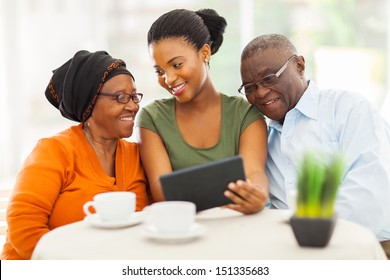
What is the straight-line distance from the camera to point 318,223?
122 cm

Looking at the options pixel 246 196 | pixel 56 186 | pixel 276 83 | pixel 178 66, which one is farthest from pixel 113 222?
pixel 276 83

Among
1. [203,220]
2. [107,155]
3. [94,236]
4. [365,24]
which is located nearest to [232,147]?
[107,155]

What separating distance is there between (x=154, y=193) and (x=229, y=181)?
627 millimetres

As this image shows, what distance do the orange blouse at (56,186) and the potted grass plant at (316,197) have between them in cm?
89

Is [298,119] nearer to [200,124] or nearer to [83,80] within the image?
[200,124]

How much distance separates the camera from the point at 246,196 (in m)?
1.51

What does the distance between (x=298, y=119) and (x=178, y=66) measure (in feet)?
1.70

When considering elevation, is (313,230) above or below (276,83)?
below

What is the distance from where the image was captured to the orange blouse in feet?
5.84

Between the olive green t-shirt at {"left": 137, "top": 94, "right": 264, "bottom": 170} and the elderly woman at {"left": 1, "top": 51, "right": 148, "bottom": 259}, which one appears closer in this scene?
the elderly woman at {"left": 1, "top": 51, "right": 148, "bottom": 259}

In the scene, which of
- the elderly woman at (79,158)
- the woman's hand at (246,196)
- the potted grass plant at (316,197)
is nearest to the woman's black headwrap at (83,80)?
the elderly woman at (79,158)

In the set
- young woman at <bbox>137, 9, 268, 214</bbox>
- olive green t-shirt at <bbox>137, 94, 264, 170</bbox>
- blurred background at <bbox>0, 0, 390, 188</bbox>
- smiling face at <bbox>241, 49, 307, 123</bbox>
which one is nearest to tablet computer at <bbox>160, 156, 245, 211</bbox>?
young woman at <bbox>137, 9, 268, 214</bbox>

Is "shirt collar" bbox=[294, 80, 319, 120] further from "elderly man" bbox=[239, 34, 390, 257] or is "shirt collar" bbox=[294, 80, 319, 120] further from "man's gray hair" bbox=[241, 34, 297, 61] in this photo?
"man's gray hair" bbox=[241, 34, 297, 61]

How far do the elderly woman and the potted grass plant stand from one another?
891 mm
